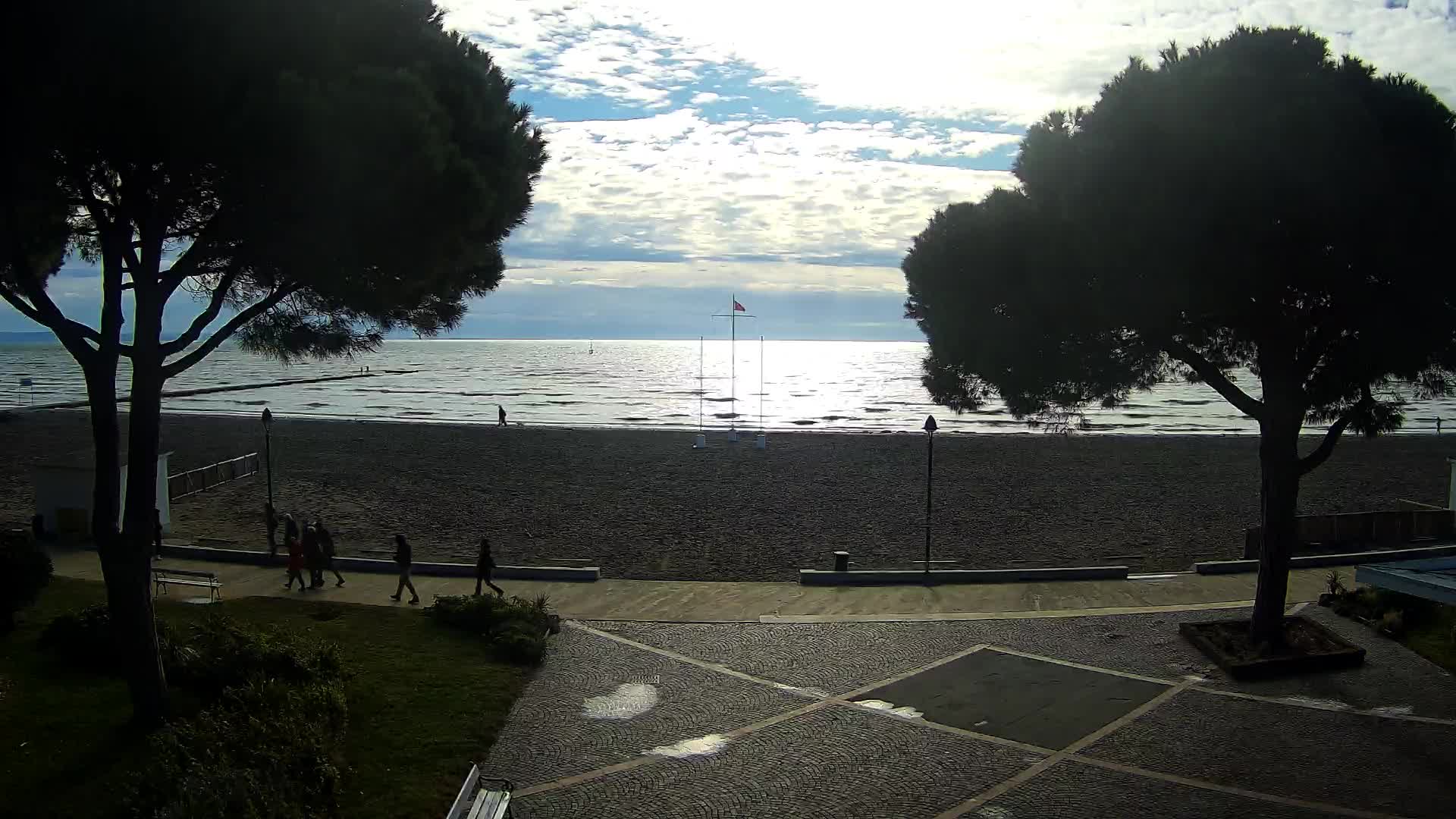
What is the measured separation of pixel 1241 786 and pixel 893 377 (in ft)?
477

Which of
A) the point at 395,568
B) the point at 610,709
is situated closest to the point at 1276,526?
the point at 610,709

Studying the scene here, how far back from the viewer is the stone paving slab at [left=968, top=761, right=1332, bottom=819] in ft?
28.9

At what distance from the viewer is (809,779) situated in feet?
31.4

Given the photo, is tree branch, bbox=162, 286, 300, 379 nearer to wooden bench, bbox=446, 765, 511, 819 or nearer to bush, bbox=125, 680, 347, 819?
bush, bbox=125, 680, 347, 819

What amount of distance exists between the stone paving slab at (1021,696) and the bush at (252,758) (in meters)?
6.45

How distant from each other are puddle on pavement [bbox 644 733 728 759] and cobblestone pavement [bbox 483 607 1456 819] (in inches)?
1.3

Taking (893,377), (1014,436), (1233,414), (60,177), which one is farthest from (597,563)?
(893,377)

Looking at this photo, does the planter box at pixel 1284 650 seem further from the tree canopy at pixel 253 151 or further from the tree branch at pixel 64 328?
the tree branch at pixel 64 328

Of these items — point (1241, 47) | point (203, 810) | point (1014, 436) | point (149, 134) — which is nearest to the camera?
point (203, 810)

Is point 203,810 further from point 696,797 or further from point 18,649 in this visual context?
point 18,649

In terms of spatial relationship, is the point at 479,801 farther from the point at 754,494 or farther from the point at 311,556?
the point at 754,494

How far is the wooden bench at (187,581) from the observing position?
16172 mm

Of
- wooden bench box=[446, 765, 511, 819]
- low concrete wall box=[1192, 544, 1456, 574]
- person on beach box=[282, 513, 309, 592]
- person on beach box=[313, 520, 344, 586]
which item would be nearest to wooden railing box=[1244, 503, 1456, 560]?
low concrete wall box=[1192, 544, 1456, 574]

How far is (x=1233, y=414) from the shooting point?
7894 cm
